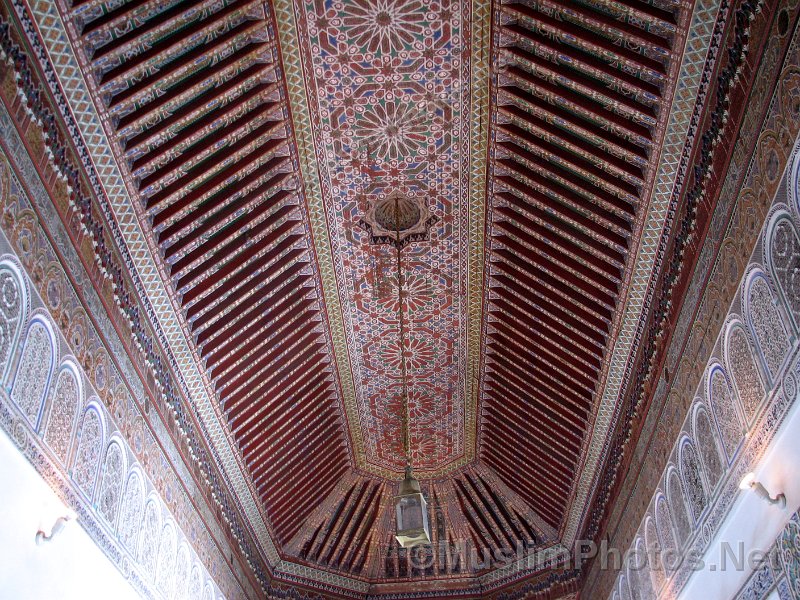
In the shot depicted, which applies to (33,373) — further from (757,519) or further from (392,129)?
(757,519)

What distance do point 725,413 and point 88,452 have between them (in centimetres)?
316

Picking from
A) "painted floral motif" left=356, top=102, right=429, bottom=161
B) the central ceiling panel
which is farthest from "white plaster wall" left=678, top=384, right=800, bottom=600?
"painted floral motif" left=356, top=102, right=429, bottom=161

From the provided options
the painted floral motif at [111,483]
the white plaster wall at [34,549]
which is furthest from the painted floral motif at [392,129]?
the white plaster wall at [34,549]

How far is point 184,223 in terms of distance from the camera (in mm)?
4348

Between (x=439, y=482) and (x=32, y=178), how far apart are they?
5731 millimetres

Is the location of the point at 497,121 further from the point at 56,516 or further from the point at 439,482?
the point at 439,482

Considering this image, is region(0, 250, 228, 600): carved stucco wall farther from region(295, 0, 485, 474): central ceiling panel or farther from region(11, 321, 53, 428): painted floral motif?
region(295, 0, 485, 474): central ceiling panel

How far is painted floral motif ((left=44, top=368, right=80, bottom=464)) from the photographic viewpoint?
3465 mm

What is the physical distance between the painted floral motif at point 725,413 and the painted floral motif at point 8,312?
3.23 metres

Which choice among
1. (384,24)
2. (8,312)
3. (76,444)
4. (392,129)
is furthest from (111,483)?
(384,24)

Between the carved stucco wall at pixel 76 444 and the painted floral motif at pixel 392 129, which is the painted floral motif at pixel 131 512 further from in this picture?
the painted floral motif at pixel 392 129

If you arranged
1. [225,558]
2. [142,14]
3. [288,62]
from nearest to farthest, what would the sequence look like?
[142,14]
[288,62]
[225,558]

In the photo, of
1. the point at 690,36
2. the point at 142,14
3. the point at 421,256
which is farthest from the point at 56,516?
the point at 690,36

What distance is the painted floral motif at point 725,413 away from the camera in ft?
12.2
